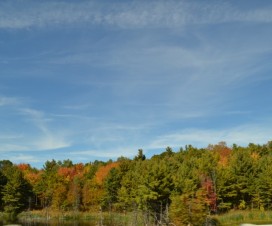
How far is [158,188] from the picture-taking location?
74.5m

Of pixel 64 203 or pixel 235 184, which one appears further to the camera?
pixel 64 203

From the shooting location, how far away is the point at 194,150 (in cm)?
12825

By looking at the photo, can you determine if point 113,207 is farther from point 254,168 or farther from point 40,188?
point 254,168

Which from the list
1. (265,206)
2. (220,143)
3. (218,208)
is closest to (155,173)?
(218,208)

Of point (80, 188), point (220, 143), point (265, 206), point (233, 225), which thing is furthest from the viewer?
point (220, 143)

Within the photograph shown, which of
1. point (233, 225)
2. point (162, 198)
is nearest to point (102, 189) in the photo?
point (162, 198)

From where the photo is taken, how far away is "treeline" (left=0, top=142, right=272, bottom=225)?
73812 mm

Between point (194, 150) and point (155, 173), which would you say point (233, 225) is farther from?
point (194, 150)

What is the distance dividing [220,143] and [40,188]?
280 feet

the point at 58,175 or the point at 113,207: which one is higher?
the point at 58,175

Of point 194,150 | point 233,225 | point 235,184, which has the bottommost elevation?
point 233,225

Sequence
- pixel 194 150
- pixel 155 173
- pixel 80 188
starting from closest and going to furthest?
pixel 155 173 → pixel 80 188 → pixel 194 150

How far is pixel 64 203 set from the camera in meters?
101

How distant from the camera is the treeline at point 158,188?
73812mm
